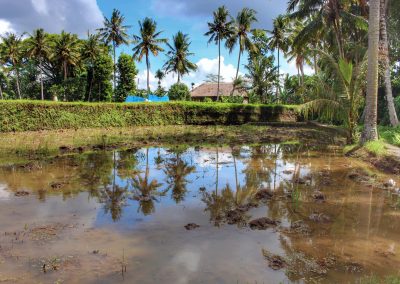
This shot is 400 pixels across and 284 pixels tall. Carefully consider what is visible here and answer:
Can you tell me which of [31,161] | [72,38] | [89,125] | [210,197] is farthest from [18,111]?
[72,38]

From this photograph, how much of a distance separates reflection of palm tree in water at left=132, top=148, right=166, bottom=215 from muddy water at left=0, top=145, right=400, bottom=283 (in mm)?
23

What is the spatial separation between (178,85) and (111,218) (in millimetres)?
42657

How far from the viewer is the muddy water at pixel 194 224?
15.0 feet

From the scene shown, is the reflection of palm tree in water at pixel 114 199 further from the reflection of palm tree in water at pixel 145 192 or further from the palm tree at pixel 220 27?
the palm tree at pixel 220 27

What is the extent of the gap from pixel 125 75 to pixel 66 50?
811 cm

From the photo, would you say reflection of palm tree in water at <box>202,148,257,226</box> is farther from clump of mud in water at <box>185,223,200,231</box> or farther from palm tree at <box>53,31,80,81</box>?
palm tree at <box>53,31,80,81</box>

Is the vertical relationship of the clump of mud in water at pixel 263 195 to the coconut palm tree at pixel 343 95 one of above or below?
below

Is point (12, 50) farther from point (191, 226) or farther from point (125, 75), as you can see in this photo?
point (191, 226)

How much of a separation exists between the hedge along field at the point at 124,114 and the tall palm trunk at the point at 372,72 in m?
17.6

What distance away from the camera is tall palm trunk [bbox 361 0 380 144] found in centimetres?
1334

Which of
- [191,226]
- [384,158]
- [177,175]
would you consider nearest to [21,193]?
[177,175]

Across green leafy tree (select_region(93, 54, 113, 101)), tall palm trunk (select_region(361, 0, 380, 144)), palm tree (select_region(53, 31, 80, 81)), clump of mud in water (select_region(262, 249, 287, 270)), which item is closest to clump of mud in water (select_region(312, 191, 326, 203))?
clump of mud in water (select_region(262, 249, 287, 270))

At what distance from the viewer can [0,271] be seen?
4.44 m

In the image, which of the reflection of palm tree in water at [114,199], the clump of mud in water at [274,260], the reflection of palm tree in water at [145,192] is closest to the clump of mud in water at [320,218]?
the clump of mud in water at [274,260]
